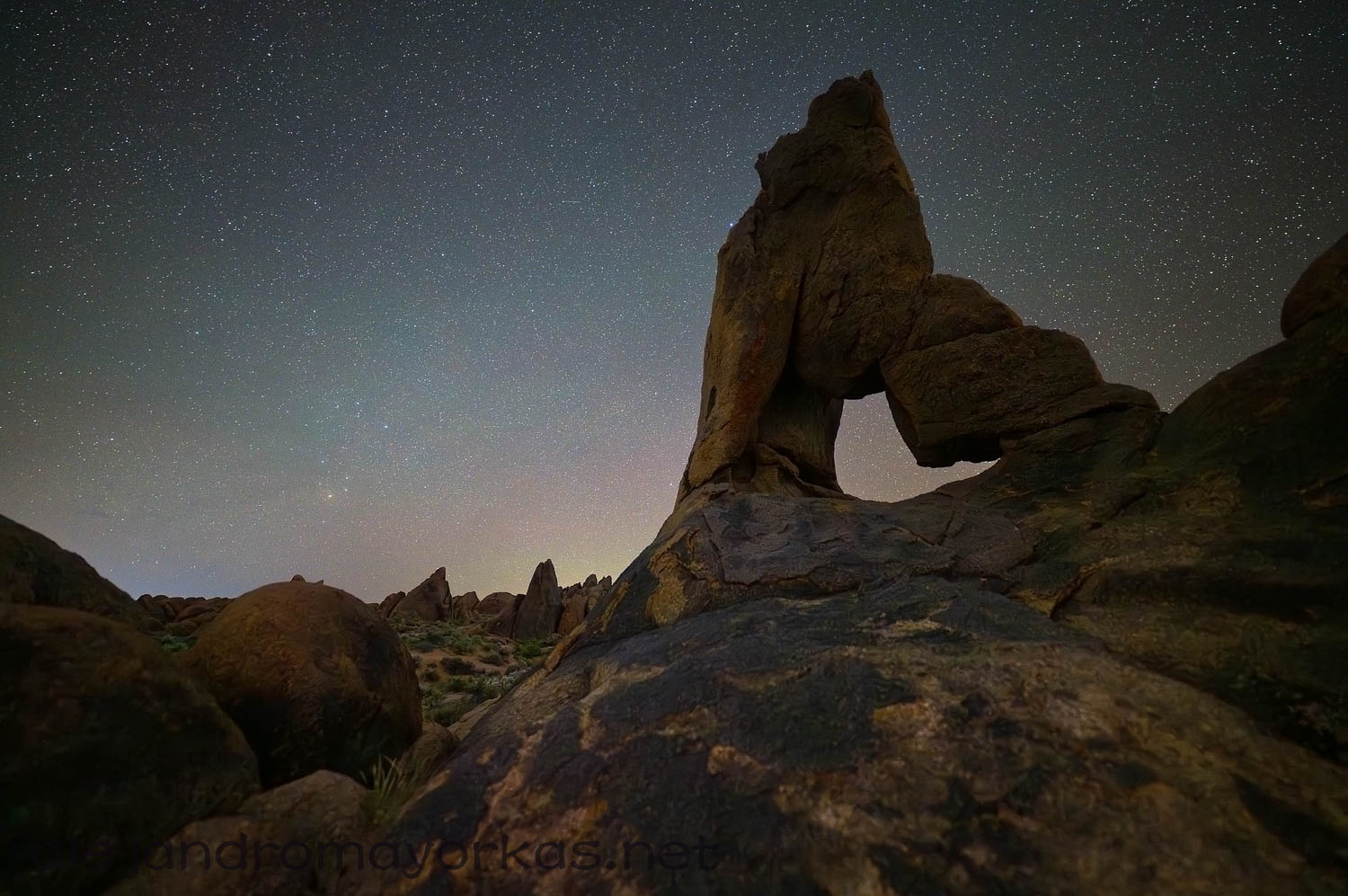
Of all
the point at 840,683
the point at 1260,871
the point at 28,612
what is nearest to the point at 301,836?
the point at 28,612

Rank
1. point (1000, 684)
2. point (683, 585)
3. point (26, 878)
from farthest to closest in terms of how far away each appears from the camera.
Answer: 1. point (683, 585)
2. point (1000, 684)
3. point (26, 878)

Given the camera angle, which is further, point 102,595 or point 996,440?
point 996,440

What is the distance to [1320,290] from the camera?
16.9ft

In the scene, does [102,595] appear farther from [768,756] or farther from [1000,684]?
[1000,684]

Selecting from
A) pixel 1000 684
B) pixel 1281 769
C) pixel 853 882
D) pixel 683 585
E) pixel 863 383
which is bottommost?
pixel 853 882

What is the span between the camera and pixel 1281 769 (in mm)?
2861

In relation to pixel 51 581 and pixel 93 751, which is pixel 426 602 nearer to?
pixel 51 581

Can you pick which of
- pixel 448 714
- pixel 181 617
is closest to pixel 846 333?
pixel 448 714

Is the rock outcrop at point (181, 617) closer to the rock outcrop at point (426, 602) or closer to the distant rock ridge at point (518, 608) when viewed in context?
the distant rock ridge at point (518, 608)

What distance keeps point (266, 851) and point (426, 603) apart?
43420 mm

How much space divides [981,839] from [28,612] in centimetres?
603

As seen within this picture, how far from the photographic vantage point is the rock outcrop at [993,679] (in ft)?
8.58

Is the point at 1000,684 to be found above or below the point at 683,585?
Answer: below

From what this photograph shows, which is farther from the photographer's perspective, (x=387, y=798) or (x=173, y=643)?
(x=173, y=643)
